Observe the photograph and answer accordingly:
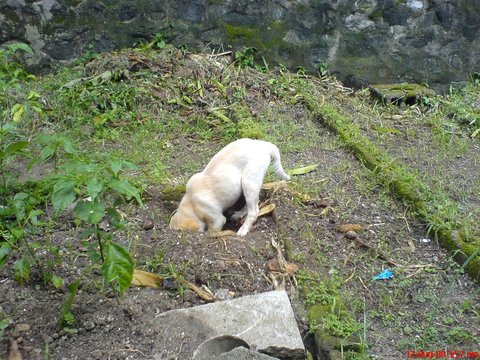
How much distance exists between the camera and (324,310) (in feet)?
10.6

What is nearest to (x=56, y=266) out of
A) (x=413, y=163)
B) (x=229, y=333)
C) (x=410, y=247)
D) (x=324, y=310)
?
(x=229, y=333)

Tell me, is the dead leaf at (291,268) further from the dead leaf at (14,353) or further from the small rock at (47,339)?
the dead leaf at (14,353)

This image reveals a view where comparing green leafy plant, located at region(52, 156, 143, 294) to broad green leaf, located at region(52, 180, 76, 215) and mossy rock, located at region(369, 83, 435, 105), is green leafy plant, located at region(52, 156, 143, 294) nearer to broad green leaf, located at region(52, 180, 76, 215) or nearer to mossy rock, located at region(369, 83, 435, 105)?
broad green leaf, located at region(52, 180, 76, 215)

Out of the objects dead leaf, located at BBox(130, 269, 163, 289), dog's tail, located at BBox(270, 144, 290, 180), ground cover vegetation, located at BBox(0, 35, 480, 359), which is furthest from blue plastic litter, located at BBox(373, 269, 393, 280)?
dead leaf, located at BBox(130, 269, 163, 289)

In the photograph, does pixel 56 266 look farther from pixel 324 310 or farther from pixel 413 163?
pixel 413 163

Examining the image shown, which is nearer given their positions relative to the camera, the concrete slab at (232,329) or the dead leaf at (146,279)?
the concrete slab at (232,329)

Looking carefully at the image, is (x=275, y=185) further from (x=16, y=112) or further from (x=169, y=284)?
(x=16, y=112)

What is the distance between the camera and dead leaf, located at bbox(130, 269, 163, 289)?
344 cm

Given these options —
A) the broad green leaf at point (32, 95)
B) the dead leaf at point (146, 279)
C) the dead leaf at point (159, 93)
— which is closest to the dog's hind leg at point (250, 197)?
the dead leaf at point (146, 279)

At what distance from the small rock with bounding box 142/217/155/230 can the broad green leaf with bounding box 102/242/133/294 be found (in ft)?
4.13

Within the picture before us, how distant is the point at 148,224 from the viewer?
4113 mm

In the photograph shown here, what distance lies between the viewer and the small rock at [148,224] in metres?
4.09
